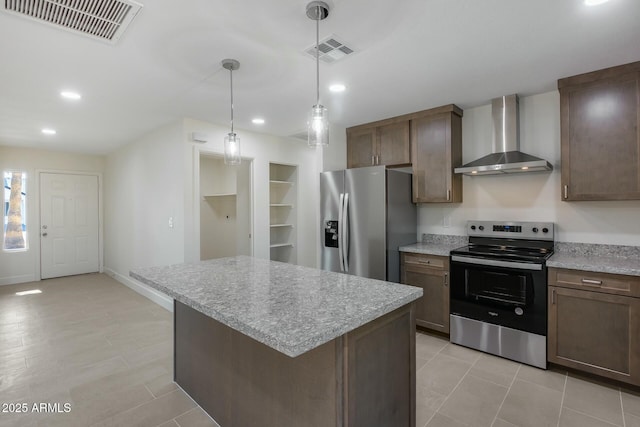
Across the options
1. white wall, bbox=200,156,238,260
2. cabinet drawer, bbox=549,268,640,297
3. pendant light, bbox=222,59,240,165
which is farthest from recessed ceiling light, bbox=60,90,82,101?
cabinet drawer, bbox=549,268,640,297

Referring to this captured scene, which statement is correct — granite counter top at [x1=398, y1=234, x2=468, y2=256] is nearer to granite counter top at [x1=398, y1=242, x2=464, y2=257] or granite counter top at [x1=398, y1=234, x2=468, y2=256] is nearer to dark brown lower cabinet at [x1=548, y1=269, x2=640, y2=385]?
granite counter top at [x1=398, y1=242, x2=464, y2=257]

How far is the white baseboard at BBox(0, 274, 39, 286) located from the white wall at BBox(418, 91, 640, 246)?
680 centimetres

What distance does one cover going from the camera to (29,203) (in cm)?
569

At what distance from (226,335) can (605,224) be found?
323cm

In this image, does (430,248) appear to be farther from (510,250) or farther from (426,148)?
(426,148)

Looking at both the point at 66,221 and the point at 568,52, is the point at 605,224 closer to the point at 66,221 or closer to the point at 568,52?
the point at 568,52

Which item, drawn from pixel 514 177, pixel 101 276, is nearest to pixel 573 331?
pixel 514 177

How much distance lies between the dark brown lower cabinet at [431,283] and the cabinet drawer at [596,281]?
889mm

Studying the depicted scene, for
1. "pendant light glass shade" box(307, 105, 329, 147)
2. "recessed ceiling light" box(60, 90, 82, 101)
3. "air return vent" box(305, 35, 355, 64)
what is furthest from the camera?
"recessed ceiling light" box(60, 90, 82, 101)

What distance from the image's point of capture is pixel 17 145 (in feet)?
17.8

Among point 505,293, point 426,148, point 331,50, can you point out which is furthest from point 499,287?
point 331,50

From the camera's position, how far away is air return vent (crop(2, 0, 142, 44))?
67.2 inches

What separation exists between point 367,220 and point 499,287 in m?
1.39

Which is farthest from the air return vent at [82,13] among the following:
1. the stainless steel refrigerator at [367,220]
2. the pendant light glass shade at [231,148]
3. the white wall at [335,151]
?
the white wall at [335,151]
